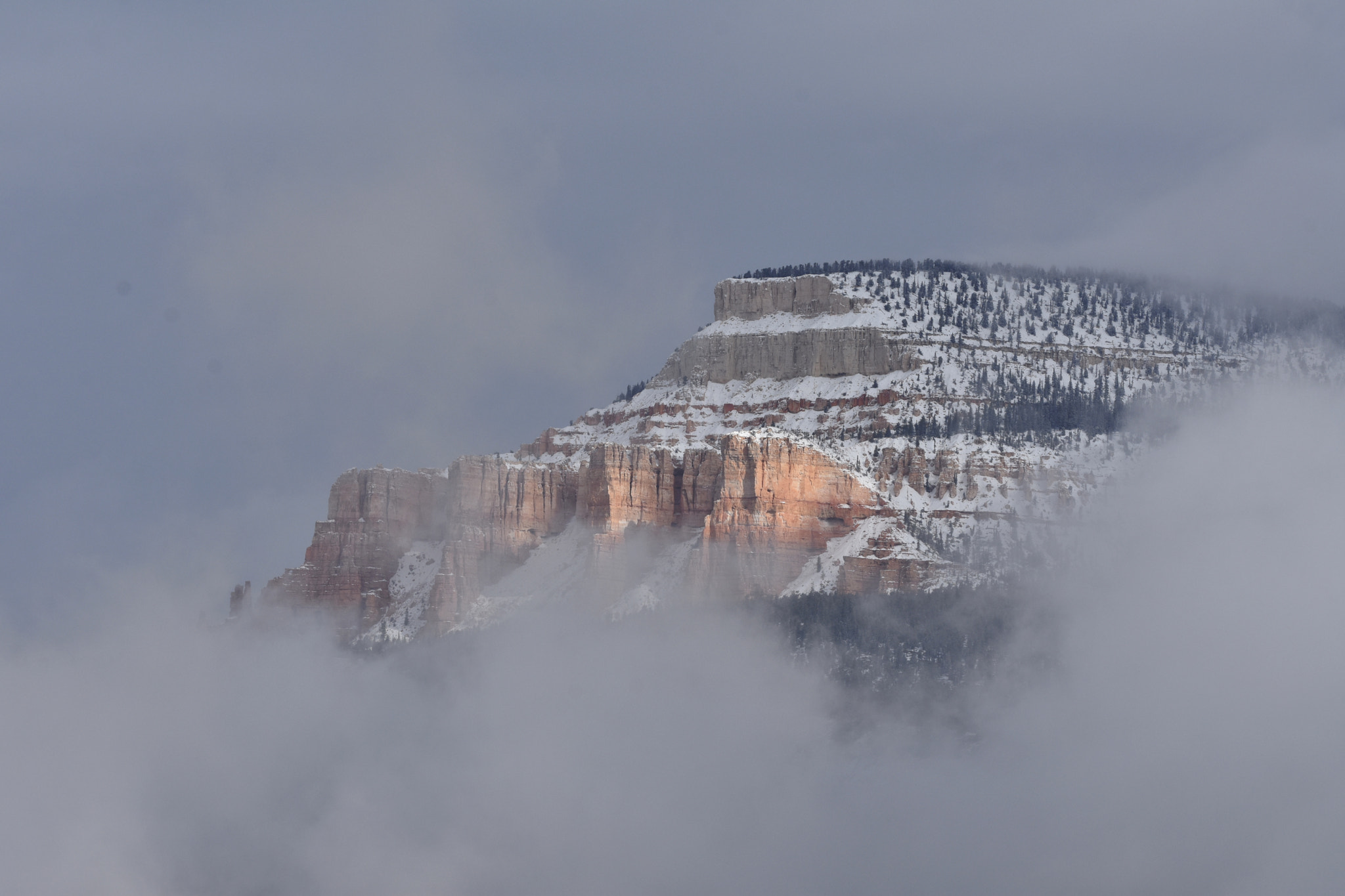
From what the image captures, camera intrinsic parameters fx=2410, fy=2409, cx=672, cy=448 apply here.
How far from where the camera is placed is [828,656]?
16938 centimetres

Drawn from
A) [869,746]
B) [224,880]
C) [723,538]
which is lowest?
[224,880]

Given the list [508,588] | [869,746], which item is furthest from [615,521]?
[869,746]

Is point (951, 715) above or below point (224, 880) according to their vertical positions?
above

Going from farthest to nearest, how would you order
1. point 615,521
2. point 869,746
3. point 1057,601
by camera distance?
point 615,521
point 1057,601
point 869,746

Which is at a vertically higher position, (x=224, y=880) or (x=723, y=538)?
(x=723, y=538)

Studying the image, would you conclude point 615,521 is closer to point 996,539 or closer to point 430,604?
point 430,604

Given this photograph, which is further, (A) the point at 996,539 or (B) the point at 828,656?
(A) the point at 996,539

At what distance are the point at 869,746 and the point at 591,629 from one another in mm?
31525

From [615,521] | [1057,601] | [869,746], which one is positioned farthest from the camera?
[615,521]

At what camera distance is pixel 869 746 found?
524 ft

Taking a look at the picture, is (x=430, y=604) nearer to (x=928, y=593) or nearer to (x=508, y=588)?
(x=508, y=588)

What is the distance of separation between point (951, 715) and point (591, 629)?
34.5m

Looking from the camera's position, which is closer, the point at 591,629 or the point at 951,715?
the point at 951,715

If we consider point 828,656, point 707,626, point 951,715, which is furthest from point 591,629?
point 951,715
